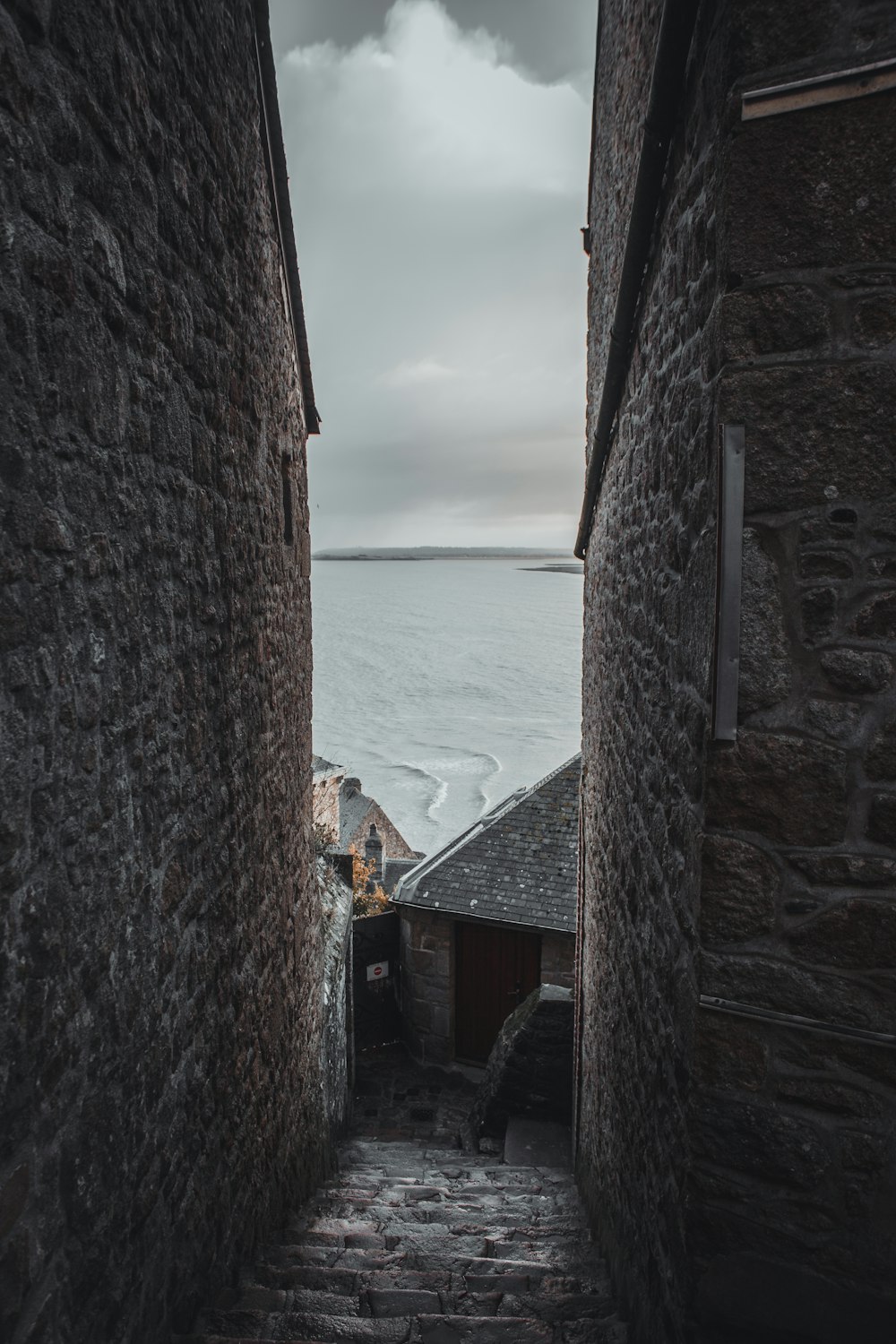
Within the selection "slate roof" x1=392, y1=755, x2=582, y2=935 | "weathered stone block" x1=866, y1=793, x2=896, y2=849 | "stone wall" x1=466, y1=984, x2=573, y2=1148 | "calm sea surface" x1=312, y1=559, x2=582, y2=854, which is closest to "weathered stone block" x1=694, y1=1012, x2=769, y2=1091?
"weathered stone block" x1=866, y1=793, x2=896, y2=849

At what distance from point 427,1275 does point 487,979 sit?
8791 millimetres

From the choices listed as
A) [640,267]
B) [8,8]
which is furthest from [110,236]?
[640,267]

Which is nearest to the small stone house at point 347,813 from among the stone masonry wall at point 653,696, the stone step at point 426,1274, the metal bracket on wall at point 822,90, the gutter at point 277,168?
the stone step at point 426,1274

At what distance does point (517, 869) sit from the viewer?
40.3 ft

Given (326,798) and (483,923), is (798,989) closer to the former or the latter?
(483,923)

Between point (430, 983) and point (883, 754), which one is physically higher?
point (883, 754)

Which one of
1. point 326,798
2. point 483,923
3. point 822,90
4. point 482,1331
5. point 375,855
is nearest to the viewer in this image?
point 822,90

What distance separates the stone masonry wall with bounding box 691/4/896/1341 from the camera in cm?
193

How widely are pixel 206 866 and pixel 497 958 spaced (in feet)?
33.1

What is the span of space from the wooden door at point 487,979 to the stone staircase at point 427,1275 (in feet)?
19.7

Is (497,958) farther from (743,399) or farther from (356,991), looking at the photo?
(743,399)

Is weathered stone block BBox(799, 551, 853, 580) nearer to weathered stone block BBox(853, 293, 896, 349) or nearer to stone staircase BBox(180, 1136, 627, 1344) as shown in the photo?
weathered stone block BBox(853, 293, 896, 349)

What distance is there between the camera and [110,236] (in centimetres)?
212

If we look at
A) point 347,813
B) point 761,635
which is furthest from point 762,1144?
point 347,813
